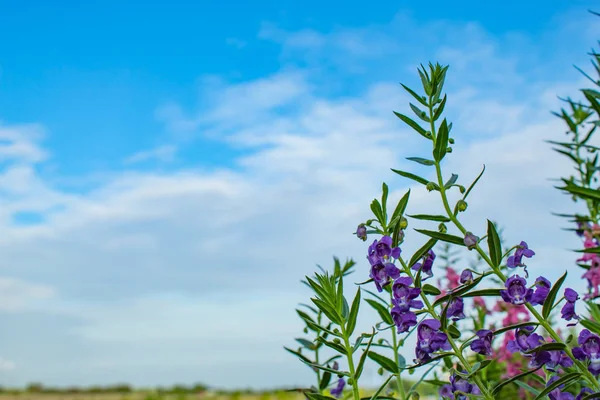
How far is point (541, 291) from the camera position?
2.69 m

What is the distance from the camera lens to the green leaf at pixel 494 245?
101 inches

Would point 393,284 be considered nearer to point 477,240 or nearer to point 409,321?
point 409,321

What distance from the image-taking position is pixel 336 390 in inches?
157

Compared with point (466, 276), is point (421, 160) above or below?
above

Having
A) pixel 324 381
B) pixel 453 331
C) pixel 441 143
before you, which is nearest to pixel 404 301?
pixel 453 331

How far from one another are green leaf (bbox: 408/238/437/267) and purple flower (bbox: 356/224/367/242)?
8.7 inches

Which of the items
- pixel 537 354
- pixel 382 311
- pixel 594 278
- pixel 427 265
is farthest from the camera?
pixel 594 278

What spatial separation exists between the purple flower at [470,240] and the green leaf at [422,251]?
152 millimetres

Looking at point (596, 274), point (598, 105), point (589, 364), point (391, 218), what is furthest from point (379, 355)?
point (596, 274)

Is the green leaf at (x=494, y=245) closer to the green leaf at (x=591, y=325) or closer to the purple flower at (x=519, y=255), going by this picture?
the purple flower at (x=519, y=255)

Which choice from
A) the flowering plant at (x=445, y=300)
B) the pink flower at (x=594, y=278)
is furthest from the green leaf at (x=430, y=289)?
the pink flower at (x=594, y=278)

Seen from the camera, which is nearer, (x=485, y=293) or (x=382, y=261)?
(x=485, y=293)

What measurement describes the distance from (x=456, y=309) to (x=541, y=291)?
0.35m

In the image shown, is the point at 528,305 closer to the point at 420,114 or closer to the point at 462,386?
the point at 462,386
